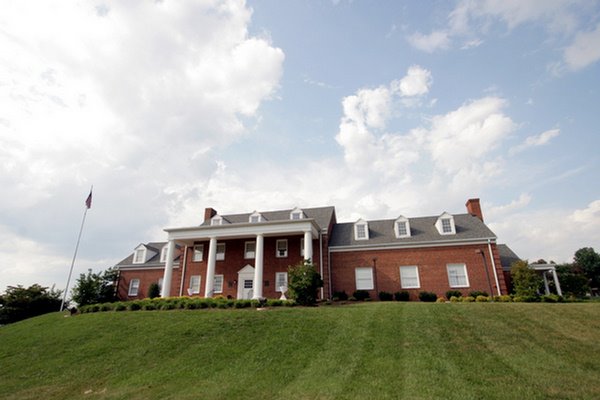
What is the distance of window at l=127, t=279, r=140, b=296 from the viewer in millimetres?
35456

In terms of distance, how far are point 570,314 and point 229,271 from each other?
85.1 ft

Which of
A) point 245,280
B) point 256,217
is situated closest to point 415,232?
point 256,217

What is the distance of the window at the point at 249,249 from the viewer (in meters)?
31.6

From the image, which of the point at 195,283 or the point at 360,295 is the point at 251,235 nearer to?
the point at 195,283

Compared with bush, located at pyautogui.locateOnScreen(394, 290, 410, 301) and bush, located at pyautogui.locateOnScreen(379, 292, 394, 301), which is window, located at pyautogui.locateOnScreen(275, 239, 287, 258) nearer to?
bush, located at pyautogui.locateOnScreen(379, 292, 394, 301)

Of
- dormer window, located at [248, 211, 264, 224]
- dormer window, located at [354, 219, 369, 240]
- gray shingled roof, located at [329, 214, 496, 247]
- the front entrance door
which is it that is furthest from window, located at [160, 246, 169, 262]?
dormer window, located at [354, 219, 369, 240]

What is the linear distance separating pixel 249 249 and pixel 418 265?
635 inches

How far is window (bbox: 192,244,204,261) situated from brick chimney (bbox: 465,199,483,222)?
27.7 meters

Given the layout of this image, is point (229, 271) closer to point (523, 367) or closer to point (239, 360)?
point (239, 360)

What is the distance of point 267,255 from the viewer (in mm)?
30891

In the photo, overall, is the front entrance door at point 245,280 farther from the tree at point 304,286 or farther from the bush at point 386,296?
the bush at point 386,296

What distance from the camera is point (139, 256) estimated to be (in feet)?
122

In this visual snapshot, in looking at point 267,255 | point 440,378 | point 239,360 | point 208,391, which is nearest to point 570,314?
point 440,378

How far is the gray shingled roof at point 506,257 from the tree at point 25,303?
42.9m
